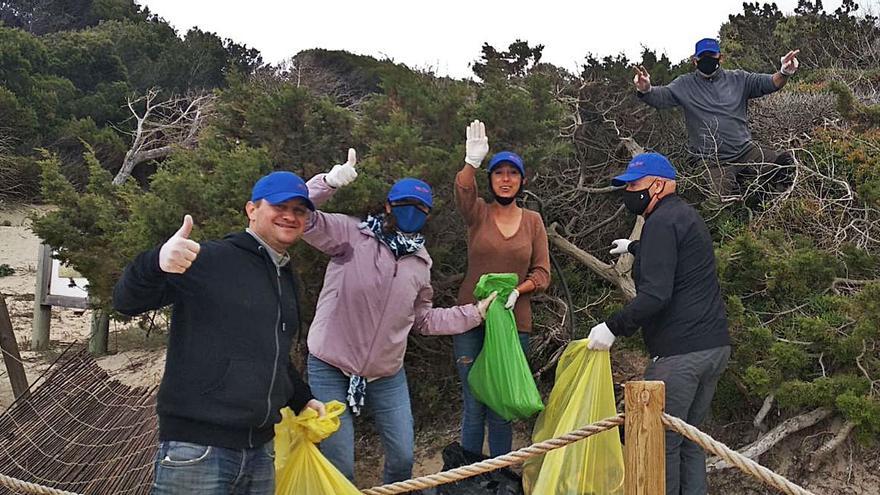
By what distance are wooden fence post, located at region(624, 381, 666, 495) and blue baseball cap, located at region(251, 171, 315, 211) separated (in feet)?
4.09

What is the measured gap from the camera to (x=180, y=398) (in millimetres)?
1950

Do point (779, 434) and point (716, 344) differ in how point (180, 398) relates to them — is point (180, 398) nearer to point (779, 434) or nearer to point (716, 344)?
point (716, 344)

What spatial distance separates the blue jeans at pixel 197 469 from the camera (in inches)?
76.4

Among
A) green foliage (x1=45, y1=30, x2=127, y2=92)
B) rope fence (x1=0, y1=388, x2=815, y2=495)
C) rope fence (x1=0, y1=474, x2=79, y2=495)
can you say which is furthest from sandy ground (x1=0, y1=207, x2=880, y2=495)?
green foliage (x1=45, y1=30, x2=127, y2=92)

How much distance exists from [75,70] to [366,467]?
19.3 m

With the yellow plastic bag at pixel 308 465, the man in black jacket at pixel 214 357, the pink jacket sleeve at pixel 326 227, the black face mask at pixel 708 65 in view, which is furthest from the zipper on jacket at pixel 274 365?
the black face mask at pixel 708 65

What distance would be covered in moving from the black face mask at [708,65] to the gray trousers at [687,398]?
2597mm

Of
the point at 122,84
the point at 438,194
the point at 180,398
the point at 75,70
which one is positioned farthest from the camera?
the point at 75,70

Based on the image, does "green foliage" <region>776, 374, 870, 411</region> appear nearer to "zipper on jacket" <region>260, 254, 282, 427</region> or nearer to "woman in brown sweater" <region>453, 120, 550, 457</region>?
"woman in brown sweater" <region>453, 120, 550, 457</region>

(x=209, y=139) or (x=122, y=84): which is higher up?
(x=122, y=84)

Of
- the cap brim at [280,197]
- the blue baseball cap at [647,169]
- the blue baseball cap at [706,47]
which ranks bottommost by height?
the cap brim at [280,197]

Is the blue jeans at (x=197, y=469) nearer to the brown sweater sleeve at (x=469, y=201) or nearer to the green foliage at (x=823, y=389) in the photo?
the brown sweater sleeve at (x=469, y=201)

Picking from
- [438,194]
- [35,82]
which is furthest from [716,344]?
[35,82]

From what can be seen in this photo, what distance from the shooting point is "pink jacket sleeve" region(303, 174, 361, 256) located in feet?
9.25
